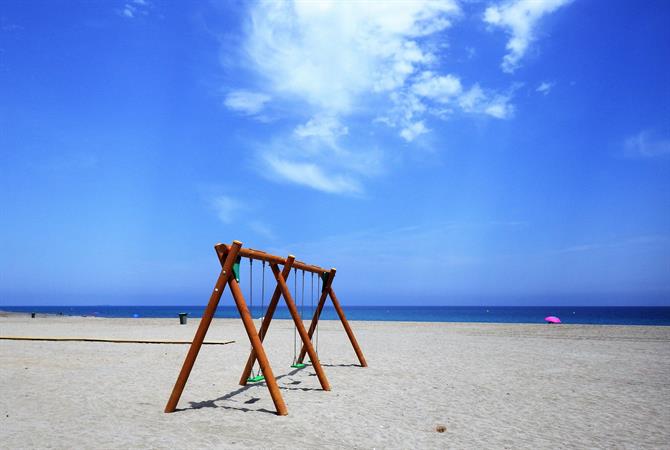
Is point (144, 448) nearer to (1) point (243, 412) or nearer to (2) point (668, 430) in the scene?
(1) point (243, 412)

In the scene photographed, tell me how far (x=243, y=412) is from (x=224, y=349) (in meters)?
8.86

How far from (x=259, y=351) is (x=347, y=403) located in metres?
1.71

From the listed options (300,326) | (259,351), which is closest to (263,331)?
(300,326)

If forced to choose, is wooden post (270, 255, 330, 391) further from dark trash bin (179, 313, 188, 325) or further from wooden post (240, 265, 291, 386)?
dark trash bin (179, 313, 188, 325)

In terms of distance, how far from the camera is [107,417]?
6.63 meters

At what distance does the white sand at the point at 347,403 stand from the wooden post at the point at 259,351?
20 cm

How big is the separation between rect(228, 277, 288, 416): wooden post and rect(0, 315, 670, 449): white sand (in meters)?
0.20

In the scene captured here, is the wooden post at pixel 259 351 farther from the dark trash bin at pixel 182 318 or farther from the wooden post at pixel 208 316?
the dark trash bin at pixel 182 318

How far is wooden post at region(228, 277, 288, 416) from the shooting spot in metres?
6.90

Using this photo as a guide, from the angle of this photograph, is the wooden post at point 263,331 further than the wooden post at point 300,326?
Yes

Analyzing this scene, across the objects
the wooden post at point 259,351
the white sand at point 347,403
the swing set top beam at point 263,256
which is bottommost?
the white sand at point 347,403

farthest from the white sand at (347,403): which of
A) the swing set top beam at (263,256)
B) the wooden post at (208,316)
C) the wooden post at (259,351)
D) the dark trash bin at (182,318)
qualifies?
the dark trash bin at (182,318)

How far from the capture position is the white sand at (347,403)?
227 inches

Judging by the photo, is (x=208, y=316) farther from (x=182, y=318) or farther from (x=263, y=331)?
(x=182, y=318)
